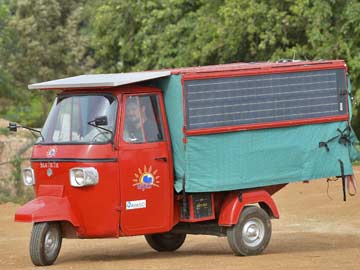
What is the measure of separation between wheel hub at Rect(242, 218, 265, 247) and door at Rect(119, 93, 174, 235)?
97 cm

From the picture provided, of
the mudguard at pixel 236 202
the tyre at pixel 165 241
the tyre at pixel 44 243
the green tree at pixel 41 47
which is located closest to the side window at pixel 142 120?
the mudguard at pixel 236 202

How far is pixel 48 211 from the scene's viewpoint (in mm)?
12391

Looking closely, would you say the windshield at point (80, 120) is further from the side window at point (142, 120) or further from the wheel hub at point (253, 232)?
the wheel hub at point (253, 232)

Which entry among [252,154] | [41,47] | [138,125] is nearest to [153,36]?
[41,47]

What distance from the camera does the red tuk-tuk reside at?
1246 centimetres

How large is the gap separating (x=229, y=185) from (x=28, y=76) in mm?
24442

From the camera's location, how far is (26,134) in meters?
23.4

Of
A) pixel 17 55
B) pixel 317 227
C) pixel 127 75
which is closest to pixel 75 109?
pixel 127 75

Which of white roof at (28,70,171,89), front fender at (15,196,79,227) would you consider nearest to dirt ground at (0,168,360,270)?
front fender at (15,196,79,227)

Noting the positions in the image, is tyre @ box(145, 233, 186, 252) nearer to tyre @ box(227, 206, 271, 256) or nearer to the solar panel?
tyre @ box(227, 206, 271, 256)

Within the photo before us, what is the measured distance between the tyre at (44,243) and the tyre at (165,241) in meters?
2.00

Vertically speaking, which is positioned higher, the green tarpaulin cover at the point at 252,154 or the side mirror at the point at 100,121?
the side mirror at the point at 100,121

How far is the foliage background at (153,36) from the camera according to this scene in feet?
88.4

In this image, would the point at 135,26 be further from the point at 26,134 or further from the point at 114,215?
the point at 114,215
